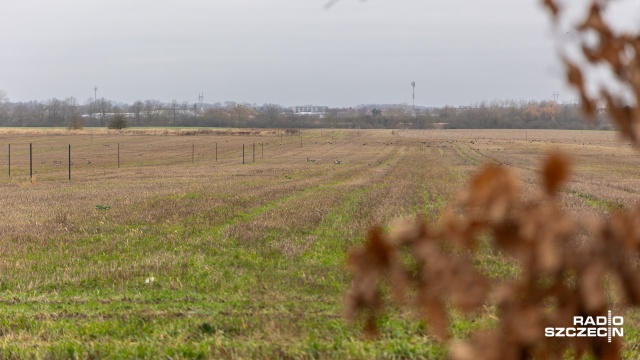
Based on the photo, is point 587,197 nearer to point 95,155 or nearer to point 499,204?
point 499,204

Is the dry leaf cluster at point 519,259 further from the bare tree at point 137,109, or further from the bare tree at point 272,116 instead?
the bare tree at point 137,109

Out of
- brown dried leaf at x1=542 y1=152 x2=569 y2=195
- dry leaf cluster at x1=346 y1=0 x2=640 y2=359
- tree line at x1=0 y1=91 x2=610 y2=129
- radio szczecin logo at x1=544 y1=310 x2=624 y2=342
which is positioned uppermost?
tree line at x1=0 y1=91 x2=610 y2=129

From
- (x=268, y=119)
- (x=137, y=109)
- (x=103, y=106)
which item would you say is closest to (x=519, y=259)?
(x=268, y=119)

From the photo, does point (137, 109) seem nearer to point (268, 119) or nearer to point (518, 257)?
point (268, 119)

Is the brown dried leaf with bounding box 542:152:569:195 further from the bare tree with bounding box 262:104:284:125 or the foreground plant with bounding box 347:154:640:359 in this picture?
the bare tree with bounding box 262:104:284:125

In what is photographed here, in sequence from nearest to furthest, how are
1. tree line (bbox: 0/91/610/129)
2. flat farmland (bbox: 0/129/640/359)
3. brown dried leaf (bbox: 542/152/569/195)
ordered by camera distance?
brown dried leaf (bbox: 542/152/569/195) < flat farmland (bbox: 0/129/640/359) < tree line (bbox: 0/91/610/129)

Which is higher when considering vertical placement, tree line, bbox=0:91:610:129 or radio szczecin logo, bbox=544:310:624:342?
tree line, bbox=0:91:610:129

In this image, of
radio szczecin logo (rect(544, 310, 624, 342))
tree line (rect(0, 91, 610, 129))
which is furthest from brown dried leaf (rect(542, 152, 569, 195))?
tree line (rect(0, 91, 610, 129))

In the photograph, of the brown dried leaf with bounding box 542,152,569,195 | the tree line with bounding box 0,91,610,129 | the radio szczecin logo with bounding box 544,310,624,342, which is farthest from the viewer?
the tree line with bounding box 0,91,610,129

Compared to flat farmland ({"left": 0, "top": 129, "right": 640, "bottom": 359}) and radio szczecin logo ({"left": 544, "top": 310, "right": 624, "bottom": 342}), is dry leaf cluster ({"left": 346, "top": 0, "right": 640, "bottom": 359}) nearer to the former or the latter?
radio szczecin logo ({"left": 544, "top": 310, "right": 624, "bottom": 342})

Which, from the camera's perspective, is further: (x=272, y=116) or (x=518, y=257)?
(x=272, y=116)

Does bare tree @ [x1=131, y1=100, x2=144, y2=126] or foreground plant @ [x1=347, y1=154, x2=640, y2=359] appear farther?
bare tree @ [x1=131, y1=100, x2=144, y2=126]

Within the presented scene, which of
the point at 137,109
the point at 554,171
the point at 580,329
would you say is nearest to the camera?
the point at 554,171

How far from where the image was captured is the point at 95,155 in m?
52.7
